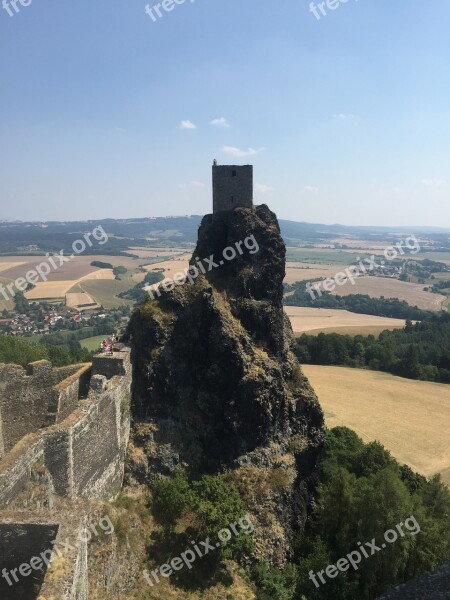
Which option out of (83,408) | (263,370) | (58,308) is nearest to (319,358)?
(263,370)

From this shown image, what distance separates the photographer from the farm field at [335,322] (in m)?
115

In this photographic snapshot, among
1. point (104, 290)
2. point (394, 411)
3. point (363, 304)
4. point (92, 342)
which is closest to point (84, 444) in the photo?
point (394, 411)

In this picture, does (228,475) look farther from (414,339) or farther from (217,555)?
(414,339)

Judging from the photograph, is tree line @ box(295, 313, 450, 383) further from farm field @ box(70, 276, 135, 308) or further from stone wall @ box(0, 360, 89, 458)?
farm field @ box(70, 276, 135, 308)

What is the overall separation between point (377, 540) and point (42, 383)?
2266 cm

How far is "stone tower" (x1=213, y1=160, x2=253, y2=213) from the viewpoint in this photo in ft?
114

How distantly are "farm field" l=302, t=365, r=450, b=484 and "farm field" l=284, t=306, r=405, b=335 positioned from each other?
109ft

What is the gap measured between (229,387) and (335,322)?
337 feet

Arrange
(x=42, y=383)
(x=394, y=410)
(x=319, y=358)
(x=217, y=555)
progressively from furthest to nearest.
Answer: (x=319, y=358), (x=394, y=410), (x=42, y=383), (x=217, y=555)

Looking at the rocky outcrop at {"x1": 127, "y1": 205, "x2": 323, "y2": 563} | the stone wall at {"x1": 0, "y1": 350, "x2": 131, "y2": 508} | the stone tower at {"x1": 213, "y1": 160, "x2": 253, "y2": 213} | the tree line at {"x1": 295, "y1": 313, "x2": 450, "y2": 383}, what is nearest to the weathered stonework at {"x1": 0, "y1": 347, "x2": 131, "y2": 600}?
the stone wall at {"x1": 0, "y1": 350, "x2": 131, "y2": 508}

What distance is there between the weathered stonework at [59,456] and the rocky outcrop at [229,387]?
2285 mm

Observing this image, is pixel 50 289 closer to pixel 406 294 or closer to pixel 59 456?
pixel 406 294

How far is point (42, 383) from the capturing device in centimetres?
2698

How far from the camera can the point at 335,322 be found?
128250 mm
